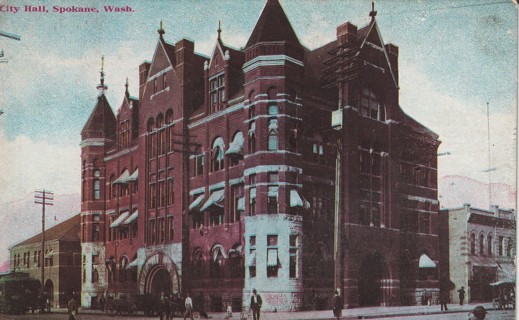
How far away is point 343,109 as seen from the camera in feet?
35.4

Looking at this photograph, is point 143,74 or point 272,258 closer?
point 272,258

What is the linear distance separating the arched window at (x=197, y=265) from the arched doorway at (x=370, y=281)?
2414mm

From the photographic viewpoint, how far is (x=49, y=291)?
11.0m

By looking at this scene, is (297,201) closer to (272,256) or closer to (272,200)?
(272,200)

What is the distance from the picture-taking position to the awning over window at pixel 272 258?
1022 centimetres

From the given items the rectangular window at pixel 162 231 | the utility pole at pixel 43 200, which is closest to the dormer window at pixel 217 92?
the rectangular window at pixel 162 231

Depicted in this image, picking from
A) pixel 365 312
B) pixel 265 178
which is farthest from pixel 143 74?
pixel 365 312

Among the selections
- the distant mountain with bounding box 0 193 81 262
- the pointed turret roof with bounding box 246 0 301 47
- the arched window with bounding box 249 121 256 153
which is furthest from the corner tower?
the pointed turret roof with bounding box 246 0 301 47

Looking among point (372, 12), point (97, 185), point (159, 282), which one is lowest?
point (159, 282)

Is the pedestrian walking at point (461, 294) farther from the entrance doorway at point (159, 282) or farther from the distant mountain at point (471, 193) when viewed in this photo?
the entrance doorway at point (159, 282)

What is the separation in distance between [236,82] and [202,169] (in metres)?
1.45

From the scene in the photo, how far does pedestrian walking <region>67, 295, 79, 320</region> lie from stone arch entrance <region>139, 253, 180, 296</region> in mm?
1154

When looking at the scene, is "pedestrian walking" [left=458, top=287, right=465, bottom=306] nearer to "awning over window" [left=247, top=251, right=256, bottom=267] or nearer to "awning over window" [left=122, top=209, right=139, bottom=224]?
"awning over window" [left=247, top=251, right=256, bottom=267]

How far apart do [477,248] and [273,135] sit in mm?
3480
